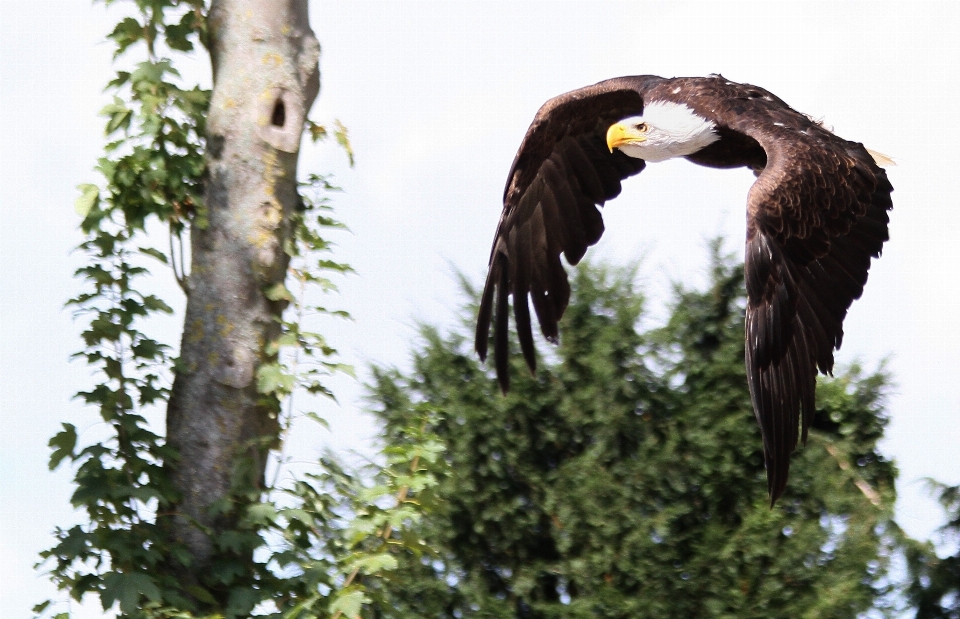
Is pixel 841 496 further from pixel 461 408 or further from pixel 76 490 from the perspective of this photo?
pixel 76 490

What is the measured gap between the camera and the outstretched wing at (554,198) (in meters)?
6.34

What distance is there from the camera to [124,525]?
5707 mm

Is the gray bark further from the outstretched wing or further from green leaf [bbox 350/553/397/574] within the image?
the outstretched wing

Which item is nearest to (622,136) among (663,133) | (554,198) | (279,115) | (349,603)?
(663,133)

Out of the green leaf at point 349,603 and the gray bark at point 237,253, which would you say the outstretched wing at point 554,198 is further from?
the green leaf at point 349,603

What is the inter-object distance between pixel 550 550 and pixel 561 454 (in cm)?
51

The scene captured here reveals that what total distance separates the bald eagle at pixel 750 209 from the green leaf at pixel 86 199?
153 centimetres

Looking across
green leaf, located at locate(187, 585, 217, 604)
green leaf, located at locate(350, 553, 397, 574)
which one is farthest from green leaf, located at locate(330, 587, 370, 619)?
green leaf, located at locate(187, 585, 217, 604)

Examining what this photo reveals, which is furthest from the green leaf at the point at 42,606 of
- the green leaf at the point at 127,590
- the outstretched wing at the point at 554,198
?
the outstretched wing at the point at 554,198

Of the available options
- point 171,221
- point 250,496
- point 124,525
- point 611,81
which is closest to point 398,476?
point 250,496

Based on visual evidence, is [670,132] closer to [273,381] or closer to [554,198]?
[554,198]

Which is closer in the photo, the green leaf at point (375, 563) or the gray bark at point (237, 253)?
the green leaf at point (375, 563)

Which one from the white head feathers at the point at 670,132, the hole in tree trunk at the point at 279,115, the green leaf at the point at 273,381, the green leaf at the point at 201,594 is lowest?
the green leaf at the point at 201,594

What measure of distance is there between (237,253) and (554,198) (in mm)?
1330
